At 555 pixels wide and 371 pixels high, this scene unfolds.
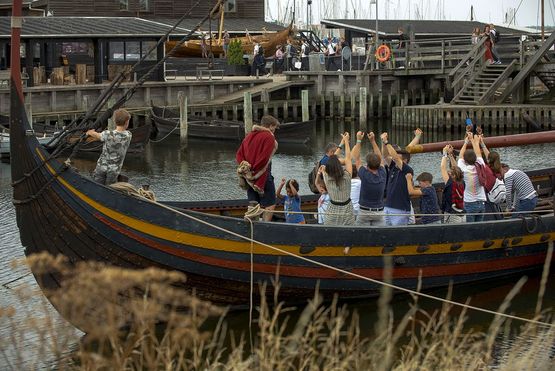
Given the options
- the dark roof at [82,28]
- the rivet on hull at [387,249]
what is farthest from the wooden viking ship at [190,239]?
the dark roof at [82,28]

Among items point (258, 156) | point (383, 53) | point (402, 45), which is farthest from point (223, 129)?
point (258, 156)

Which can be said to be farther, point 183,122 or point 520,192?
point 183,122

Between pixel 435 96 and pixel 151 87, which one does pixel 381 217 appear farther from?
pixel 435 96

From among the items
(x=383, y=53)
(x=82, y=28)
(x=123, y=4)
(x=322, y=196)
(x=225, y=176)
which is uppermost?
(x=123, y=4)

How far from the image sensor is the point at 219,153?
1449 inches

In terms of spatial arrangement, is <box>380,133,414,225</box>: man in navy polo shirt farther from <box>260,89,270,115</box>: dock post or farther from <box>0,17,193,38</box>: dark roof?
<box>0,17,193,38</box>: dark roof

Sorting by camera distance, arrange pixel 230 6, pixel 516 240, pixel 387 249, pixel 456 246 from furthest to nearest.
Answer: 1. pixel 230 6
2. pixel 516 240
3. pixel 456 246
4. pixel 387 249

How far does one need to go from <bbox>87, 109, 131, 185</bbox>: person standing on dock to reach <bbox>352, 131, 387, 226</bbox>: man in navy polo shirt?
2854 mm

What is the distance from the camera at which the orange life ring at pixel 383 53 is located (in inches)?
1860

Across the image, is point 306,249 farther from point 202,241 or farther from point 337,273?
point 202,241

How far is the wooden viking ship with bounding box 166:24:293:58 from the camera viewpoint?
57.5 m

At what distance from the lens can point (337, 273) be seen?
42.9ft

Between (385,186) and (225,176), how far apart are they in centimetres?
1704

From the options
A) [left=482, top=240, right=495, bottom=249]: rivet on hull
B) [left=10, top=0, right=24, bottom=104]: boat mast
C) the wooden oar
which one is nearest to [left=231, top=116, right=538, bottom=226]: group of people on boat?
the wooden oar
